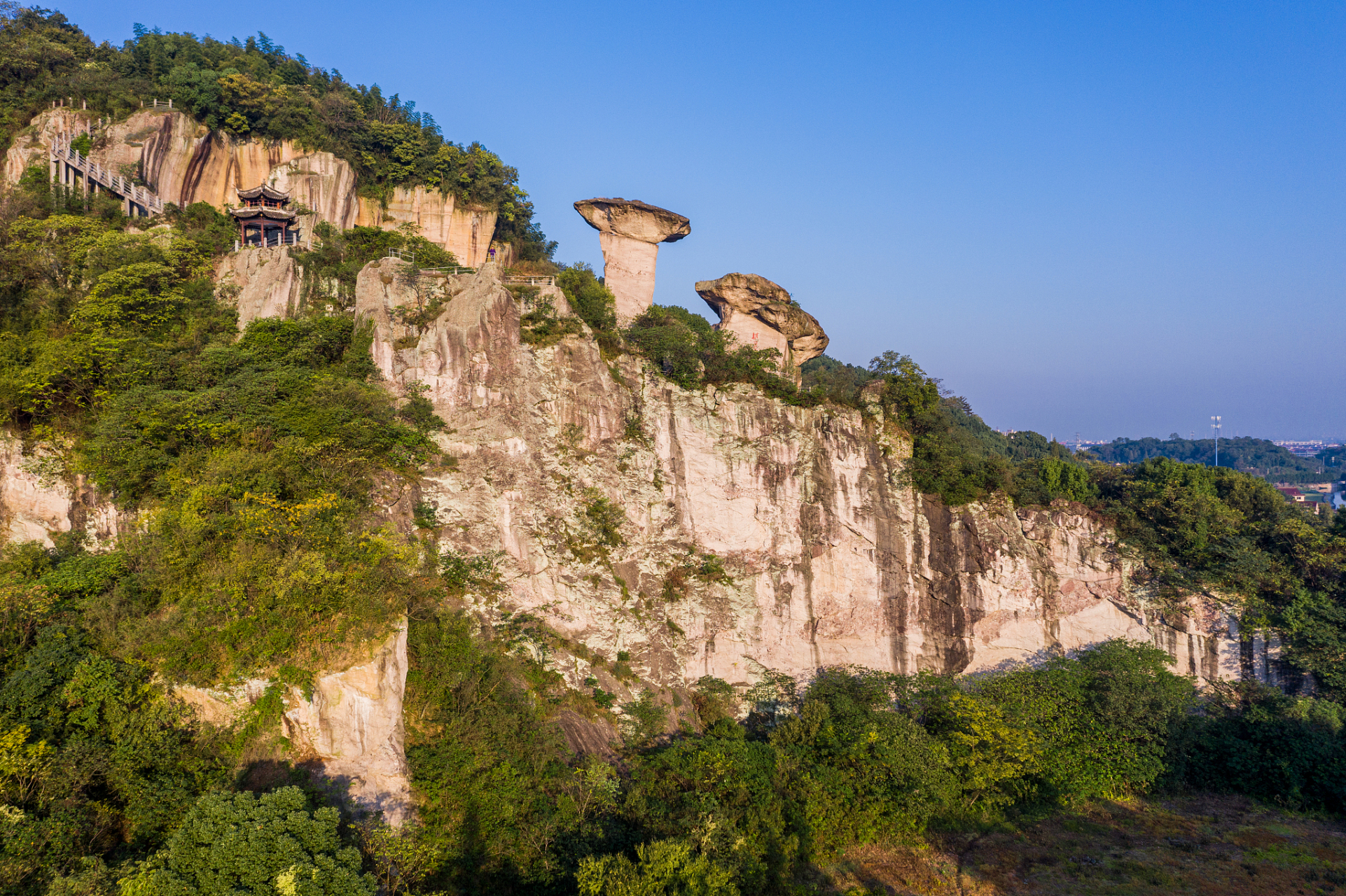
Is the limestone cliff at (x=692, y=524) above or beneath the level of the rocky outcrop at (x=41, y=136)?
beneath

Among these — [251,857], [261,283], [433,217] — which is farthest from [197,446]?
[433,217]

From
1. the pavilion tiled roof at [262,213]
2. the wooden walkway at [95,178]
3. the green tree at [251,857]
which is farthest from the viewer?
the pavilion tiled roof at [262,213]

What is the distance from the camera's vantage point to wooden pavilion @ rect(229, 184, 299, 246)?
2534 centimetres

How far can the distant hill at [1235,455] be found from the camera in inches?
3477

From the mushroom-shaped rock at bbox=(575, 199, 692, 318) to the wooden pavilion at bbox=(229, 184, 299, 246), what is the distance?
11.1 metres

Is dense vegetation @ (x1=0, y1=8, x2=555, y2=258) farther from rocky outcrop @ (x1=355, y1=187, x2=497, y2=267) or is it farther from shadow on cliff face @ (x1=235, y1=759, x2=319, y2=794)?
shadow on cliff face @ (x1=235, y1=759, x2=319, y2=794)

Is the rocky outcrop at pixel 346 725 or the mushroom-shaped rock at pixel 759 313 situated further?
the mushroom-shaped rock at pixel 759 313

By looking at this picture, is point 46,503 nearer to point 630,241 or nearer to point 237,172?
point 237,172

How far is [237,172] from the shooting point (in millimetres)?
28438

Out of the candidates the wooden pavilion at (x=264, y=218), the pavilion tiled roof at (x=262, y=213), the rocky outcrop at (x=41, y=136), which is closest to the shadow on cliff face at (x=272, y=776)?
the wooden pavilion at (x=264, y=218)

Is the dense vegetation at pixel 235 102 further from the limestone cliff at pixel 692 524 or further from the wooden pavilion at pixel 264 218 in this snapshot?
the limestone cliff at pixel 692 524

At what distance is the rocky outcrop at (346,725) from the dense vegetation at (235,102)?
23511mm

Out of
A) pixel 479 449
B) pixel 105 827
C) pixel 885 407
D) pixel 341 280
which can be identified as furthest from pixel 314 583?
pixel 885 407

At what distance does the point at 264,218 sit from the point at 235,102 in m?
7.26
